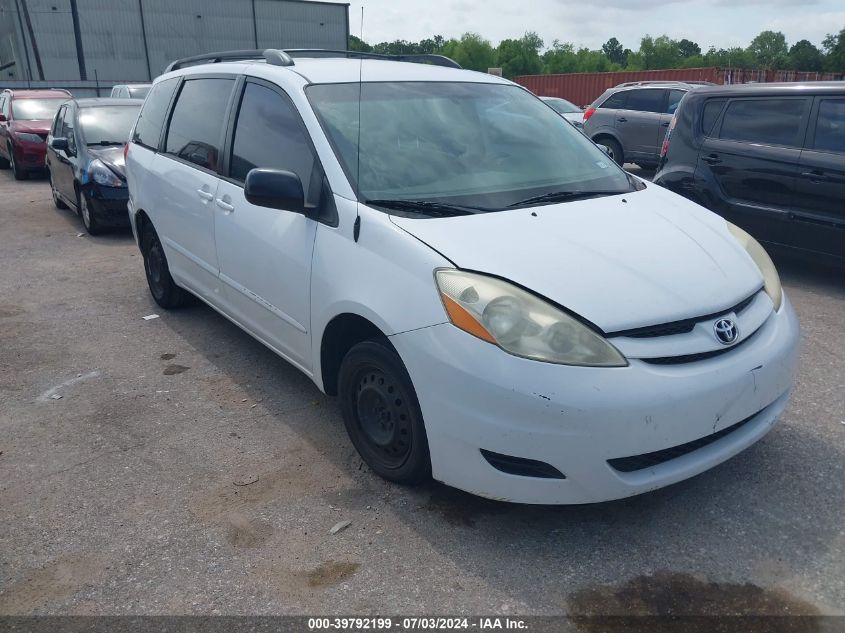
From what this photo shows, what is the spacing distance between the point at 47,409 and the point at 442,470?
8.50 ft

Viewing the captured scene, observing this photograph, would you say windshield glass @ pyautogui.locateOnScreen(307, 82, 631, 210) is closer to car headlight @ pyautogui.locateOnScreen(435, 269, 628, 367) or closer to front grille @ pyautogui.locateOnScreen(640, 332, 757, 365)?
car headlight @ pyautogui.locateOnScreen(435, 269, 628, 367)

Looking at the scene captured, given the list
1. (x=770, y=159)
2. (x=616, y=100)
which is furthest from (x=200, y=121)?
(x=616, y=100)

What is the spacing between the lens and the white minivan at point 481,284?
2.58 m

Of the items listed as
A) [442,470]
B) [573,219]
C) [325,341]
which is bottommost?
[442,470]

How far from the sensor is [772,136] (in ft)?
20.8

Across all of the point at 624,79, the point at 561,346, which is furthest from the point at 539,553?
the point at 624,79

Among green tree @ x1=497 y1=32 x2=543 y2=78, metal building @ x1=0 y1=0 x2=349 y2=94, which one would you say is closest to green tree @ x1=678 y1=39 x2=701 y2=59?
green tree @ x1=497 y1=32 x2=543 y2=78

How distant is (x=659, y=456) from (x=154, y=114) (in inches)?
182

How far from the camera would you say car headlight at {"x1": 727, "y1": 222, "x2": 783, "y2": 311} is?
3.24 metres

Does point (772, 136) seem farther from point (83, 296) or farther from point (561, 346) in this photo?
point (83, 296)

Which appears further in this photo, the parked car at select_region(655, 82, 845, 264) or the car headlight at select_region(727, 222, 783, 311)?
the parked car at select_region(655, 82, 845, 264)

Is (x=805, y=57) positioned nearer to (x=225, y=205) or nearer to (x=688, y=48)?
(x=688, y=48)

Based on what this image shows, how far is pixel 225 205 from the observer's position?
4.14 m

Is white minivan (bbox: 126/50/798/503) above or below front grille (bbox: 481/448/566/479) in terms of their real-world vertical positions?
above
